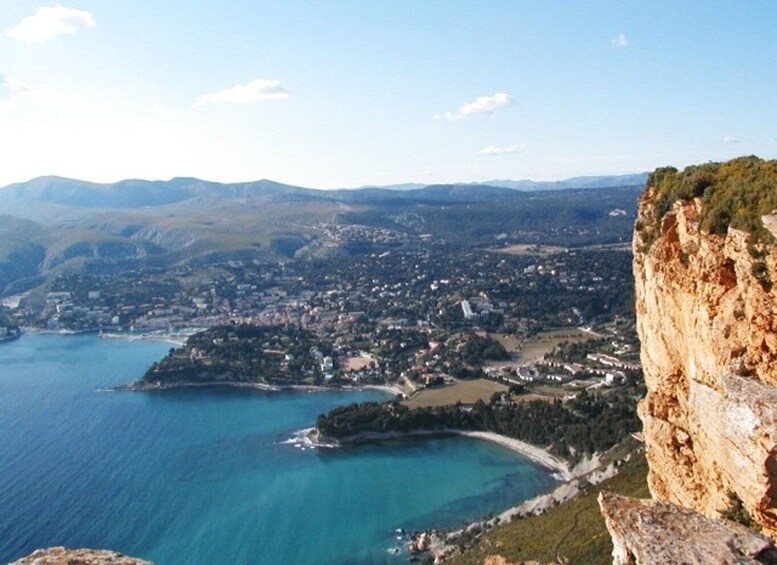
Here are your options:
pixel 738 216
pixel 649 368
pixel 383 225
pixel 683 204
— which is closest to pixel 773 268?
pixel 738 216

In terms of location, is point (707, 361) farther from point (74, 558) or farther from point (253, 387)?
point (253, 387)

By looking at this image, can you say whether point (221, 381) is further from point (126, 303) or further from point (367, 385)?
point (126, 303)

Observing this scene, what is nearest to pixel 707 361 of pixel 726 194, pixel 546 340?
pixel 726 194

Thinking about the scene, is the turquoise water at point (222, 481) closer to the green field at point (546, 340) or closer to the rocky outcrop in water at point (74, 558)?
the green field at point (546, 340)

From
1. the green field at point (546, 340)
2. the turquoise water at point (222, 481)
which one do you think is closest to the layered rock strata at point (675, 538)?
the turquoise water at point (222, 481)

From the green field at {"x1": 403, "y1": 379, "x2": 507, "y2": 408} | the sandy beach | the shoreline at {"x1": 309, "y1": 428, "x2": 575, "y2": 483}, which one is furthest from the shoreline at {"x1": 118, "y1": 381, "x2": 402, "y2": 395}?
the sandy beach

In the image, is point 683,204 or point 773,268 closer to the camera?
point 773,268
